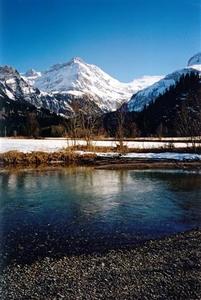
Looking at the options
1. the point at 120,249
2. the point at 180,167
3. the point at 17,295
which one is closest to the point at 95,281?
the point at 17,295

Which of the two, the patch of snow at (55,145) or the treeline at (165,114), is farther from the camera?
the treeline at (165,114)

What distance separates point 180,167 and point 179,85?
15730cm

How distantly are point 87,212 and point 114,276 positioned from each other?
324 inches

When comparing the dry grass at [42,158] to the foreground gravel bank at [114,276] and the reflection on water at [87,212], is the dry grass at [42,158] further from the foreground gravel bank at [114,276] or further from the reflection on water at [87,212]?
the foreground gravel bank at [114,276]

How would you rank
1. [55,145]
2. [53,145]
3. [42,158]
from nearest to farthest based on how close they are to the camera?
1. [42,158]
2. [53,145]
3. [55,145]

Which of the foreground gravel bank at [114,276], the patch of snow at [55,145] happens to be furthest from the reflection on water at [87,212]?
the patch of snow at [55,145]

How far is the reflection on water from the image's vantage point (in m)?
15.2

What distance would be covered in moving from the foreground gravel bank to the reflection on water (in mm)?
1190

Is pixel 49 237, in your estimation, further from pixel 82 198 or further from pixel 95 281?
pixel 82 198

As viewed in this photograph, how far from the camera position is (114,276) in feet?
38.5

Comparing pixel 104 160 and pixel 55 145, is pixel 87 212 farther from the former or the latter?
pixel 55 145

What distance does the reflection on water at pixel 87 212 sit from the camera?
15172mm

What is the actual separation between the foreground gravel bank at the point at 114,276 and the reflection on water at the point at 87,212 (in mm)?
1190

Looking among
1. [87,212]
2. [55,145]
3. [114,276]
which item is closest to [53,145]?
[55,145]
